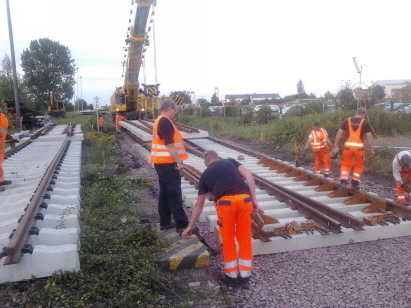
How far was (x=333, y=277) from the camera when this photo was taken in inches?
174

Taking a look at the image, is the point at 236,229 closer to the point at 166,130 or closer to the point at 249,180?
Answer: the point at 249,180

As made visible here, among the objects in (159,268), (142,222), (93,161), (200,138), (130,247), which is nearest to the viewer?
(159,268)

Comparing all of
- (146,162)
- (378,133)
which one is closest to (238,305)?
(146,162)

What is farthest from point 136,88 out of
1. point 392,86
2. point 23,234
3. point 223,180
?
point 392,86

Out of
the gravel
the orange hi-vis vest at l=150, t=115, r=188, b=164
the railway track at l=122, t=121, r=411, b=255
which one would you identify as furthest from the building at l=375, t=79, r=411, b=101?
the orange hi-vis vest at l=150, t=115, r=188, b=164

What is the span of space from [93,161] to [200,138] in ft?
19.3

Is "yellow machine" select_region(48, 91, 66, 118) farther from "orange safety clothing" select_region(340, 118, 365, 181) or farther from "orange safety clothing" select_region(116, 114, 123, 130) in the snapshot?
"orange safety clothing" select_region(340, 118, 365, 181)

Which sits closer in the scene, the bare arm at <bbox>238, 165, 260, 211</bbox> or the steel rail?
the steel rail

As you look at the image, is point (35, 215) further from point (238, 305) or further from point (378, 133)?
point (378, 133)

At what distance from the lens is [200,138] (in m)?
17.2

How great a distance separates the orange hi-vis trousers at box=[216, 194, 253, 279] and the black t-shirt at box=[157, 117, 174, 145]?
1346mm

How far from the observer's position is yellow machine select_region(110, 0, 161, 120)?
66.2 ft

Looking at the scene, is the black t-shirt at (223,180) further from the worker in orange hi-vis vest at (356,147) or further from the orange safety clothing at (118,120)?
the orange safety clothing at (118,120)

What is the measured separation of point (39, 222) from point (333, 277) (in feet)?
11.7
